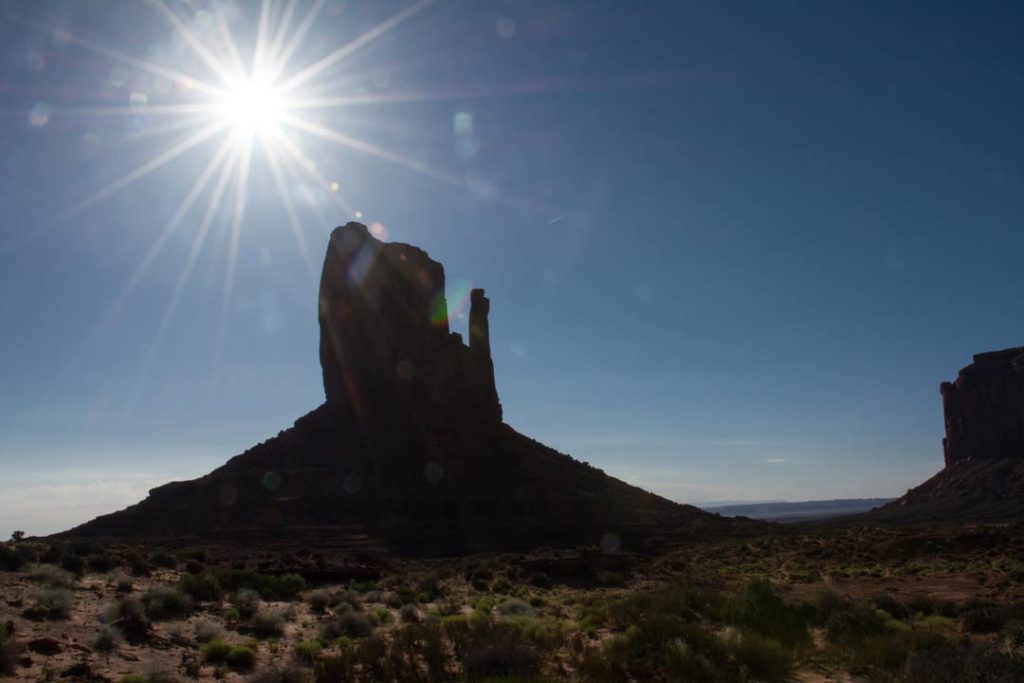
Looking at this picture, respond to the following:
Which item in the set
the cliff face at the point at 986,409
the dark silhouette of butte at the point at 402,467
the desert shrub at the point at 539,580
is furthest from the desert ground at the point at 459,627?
the cliff face at the point at 986,409

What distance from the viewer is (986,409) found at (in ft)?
432

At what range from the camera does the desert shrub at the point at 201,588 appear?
23.6 m

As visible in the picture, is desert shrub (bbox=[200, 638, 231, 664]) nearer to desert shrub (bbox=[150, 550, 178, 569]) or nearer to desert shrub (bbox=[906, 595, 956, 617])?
desert shrub (bbox=[150, 550, 178, 569])

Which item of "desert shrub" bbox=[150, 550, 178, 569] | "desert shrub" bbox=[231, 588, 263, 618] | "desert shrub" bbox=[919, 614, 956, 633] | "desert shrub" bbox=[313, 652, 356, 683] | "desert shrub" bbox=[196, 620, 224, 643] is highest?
"desert shrub" bbox=[150, 550, 178, 569]

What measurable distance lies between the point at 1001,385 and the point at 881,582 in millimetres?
118502

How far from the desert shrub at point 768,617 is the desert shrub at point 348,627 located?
9579 millimetres

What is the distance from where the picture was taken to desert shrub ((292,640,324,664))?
1558 cm

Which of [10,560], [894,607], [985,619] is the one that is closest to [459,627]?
[985,619]

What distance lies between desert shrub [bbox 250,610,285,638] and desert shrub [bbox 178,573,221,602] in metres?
5.15

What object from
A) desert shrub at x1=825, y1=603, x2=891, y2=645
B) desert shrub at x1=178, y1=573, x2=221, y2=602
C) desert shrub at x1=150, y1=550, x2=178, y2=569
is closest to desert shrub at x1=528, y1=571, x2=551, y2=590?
desert shrub at x1=150, y1=550, x2=178, y2=569

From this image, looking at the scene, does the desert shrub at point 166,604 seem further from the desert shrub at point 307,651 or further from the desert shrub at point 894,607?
the desert shrub at point 894,607

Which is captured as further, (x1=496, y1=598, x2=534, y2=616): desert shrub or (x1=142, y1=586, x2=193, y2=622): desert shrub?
(x1=496, y1=598, x2=534, y2=616): desert shrub

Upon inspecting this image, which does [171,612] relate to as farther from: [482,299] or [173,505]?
[482,299]

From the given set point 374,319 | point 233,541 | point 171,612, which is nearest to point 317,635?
point 171,612
